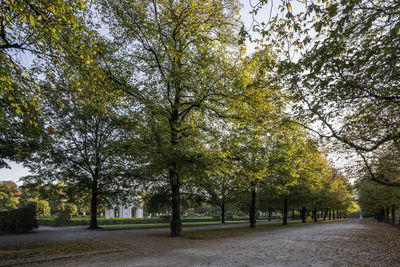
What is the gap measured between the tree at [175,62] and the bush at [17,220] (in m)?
11.5

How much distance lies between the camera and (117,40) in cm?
1460

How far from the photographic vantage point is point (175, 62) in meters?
14.5

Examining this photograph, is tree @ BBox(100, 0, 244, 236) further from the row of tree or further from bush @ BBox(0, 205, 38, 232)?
bush @ BBox(0, 205, 38, 232)

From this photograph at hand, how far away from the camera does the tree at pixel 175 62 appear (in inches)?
530

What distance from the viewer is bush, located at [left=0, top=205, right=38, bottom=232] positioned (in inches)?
701

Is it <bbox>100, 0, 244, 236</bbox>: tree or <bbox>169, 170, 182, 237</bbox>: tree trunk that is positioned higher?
<bbox>100, 0, 244, 236</bbox>: tree

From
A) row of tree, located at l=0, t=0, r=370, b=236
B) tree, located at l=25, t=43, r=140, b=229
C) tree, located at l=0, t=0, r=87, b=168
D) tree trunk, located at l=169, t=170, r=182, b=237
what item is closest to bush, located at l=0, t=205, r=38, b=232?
tree, located at l=25, t=43, r=140, b=229

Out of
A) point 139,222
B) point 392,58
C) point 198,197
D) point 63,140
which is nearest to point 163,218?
point 139,222

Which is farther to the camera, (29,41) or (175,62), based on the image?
(175,62)

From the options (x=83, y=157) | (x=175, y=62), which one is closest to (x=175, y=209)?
(x=175, y=62)

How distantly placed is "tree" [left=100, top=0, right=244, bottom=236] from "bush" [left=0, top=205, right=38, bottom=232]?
11.5m

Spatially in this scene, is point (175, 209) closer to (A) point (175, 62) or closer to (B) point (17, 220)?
(A) point (175, 62)

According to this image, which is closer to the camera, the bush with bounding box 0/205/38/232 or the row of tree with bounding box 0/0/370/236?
the row of tree with bounding box 0/0/370/236

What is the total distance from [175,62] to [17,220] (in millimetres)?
16329
